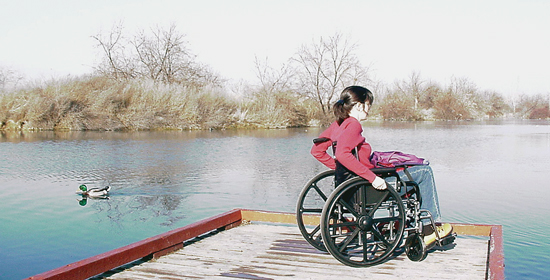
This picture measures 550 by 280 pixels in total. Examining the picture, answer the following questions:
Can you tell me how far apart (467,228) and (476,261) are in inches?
39.0

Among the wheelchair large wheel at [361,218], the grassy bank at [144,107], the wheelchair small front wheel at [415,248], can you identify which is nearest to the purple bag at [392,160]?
the wheelchair large wheel at [361,218]

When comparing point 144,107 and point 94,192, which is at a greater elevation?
point 144,107

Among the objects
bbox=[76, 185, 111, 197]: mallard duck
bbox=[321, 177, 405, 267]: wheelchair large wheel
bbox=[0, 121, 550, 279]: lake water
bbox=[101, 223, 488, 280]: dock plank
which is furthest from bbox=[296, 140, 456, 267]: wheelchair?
→ bbox=[76, 185, 111, 197]: mallard duck

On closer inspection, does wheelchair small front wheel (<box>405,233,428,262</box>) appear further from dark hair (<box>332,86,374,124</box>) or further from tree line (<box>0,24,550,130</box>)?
tree line (<box>0,24,550,130</box>)

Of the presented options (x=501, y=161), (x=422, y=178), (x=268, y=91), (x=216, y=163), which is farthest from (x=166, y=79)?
(x=422, y=178)

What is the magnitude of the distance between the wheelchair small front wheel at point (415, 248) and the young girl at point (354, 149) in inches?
10.6

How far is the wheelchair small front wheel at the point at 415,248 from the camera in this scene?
148 inches

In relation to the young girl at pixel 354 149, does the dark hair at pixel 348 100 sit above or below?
above

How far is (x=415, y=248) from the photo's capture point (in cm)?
381

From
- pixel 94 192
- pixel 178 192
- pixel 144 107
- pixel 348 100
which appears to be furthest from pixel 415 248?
pixel 144 107

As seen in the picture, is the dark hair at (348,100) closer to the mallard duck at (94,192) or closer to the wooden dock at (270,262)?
the wooden dock at (270,262)

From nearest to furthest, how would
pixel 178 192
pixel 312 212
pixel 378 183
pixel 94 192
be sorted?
pixel 378 183 → pixel 312 212 → pixel 94 192 → pixel 178 192

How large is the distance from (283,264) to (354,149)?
3.28 ft

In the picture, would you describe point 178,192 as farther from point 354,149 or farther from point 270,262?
point 354,149
